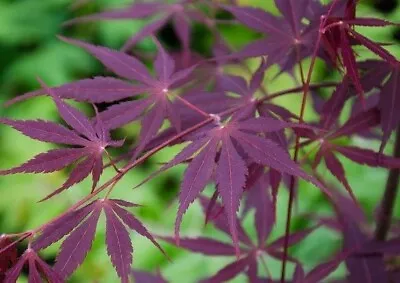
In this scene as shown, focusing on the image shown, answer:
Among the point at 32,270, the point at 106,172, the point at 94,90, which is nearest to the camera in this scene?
the point at 32,270

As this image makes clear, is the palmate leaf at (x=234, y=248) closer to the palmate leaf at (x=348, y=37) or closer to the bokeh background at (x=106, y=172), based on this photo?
the bokeh background at (x=106, y=172)

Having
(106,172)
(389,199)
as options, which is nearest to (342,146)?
(389,199)

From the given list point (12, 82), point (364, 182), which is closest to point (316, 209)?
point (364, 182)

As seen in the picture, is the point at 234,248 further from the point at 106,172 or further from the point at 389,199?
the point at 106,172

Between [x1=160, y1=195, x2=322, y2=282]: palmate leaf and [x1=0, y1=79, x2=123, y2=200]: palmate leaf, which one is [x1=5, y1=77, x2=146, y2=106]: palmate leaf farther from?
[x1=160, y1=195, x2=322, y2=282]: palmate leaf

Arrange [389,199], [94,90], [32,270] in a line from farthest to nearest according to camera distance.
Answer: [389,199] → [94,90] → [32,270]

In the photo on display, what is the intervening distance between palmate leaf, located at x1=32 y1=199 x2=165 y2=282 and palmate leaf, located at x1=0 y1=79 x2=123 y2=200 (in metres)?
0.03

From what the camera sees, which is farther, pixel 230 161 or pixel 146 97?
pixel 146 97

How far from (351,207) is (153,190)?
0.87 m

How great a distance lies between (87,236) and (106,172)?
146cm

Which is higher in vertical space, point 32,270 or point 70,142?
point 70,142

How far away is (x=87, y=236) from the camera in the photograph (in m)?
0.56

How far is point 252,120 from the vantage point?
1.97 feet

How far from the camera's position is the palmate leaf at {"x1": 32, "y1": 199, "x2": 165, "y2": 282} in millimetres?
550
